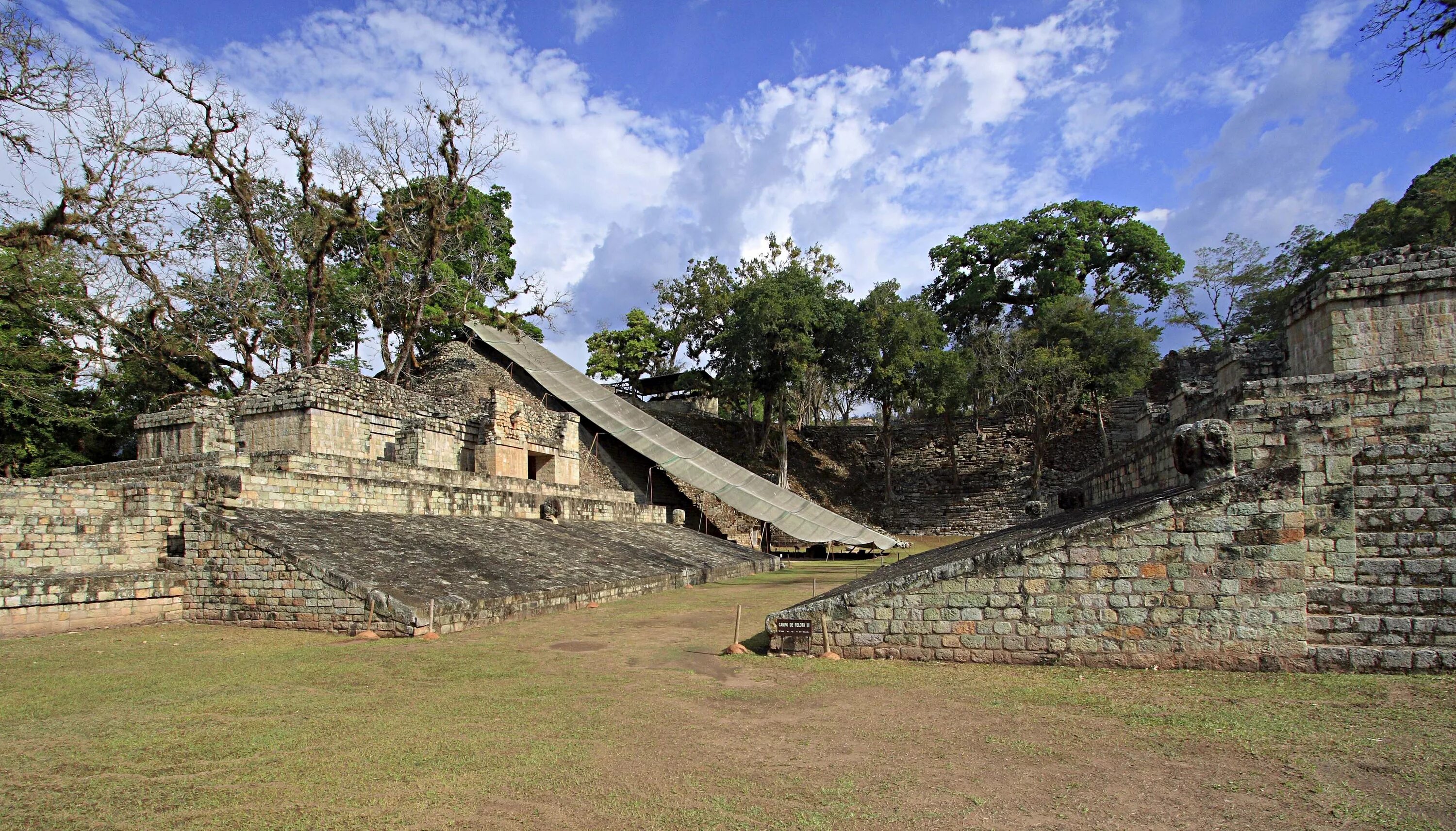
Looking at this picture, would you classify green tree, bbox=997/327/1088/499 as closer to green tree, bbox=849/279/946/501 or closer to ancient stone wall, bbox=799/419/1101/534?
ancient stone wall, bbox=799/419/1101/534

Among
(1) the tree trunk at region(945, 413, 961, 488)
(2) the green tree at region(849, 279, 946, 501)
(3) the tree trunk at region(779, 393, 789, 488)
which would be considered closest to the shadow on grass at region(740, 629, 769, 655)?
(3) the tree trunk at region(779, 393, 789, 488)

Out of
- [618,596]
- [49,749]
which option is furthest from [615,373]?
[49,749]

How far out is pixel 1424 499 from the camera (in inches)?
307

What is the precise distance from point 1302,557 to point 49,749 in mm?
9477

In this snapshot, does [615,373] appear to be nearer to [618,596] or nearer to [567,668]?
[618,596]

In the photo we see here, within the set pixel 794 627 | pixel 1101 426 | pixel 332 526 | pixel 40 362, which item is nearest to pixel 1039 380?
pixel 1101 426

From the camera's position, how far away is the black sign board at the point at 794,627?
753 cm

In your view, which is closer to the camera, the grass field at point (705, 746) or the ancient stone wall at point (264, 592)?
the grass field at point (705, 746)

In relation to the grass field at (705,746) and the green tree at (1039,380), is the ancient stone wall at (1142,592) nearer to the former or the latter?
the grass field at (705,746)

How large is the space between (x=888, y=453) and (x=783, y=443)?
16.8 feet

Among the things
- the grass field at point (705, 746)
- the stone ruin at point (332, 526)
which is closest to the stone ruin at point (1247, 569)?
the grass field at point (705, 746)

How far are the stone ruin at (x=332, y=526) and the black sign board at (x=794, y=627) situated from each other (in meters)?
4.39

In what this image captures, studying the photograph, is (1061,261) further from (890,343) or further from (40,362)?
(40,362)

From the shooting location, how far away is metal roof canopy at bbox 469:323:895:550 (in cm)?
2378
